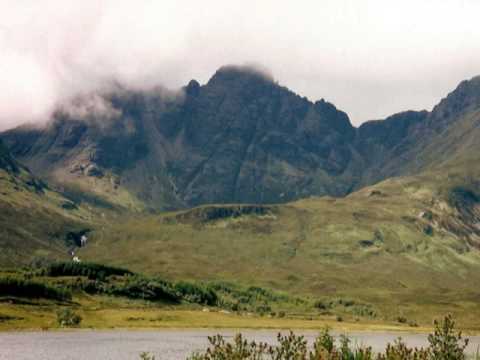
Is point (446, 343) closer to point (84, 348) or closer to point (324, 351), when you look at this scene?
point (324, 351)

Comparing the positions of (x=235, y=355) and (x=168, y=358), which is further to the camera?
(x=168, y=358)

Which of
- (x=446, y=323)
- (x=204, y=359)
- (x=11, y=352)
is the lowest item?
(x=11, y=352)

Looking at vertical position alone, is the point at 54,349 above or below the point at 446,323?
below

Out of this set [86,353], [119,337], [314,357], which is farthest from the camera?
[119,337]

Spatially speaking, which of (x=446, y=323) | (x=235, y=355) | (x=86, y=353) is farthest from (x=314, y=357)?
(x=86, y=353)

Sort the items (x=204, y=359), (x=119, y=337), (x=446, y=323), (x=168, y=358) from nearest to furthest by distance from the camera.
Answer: (x=204, y=359)
(x=446, y=323)
(x=168, y=358)
(x=119, y=337)

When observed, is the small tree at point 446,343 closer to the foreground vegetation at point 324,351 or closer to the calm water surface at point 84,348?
the foreground vegetation at point 324,351

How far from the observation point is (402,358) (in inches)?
1204

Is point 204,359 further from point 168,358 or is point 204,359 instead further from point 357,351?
point 168,358

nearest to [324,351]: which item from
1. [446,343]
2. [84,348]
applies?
[446,343]

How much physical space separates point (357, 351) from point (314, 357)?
554 cm

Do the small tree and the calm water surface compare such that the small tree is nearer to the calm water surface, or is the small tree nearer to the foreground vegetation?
the foreground vegetation

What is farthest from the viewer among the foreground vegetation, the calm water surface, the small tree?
the calm water surface

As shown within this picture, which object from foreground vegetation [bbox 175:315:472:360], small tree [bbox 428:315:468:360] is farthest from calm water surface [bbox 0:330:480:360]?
foreground vegetation [bbox 175:315:472:360]
